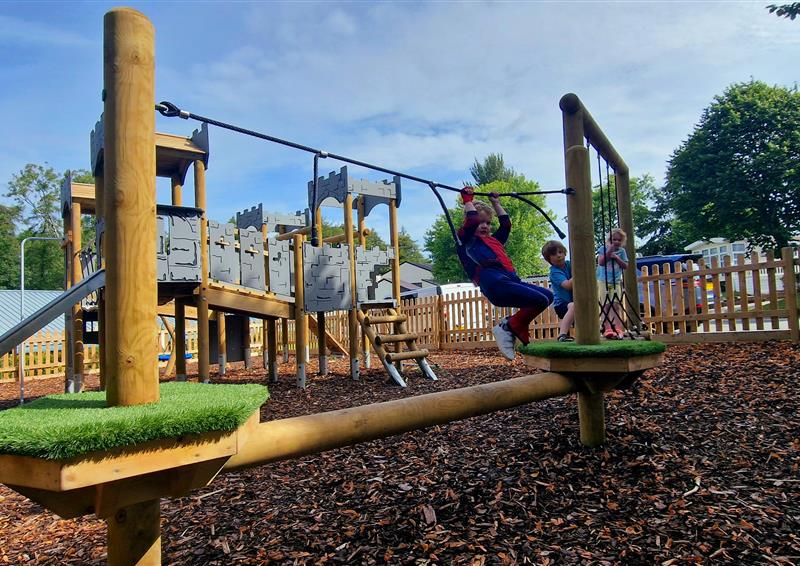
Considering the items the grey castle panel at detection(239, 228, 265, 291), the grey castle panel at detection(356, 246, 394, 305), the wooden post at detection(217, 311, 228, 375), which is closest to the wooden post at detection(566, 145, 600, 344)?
the grey castle panel at detection(239, 228, 265, 291)

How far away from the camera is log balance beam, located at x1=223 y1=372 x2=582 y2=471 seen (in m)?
1.63

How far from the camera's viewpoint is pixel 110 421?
1.22 m

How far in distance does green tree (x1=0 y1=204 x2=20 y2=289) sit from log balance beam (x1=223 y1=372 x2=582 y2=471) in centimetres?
4722

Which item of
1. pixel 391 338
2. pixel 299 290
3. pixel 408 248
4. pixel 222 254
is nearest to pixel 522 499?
pixel 391 338

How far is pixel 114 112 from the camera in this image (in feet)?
5.11

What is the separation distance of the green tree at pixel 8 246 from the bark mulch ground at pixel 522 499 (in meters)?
44.9

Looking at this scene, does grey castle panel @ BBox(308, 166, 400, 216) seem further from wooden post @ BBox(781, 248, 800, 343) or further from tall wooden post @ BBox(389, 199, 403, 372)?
wooden post @ BBox(781, 248, 800, 343)

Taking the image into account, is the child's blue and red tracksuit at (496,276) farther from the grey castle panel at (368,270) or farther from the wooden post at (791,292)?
the wooden post at (791,292)

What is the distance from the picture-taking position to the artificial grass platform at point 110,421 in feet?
3.75

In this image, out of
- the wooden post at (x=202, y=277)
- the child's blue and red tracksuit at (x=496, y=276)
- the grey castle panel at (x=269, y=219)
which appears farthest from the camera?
the grey castle panel at (x=269, y=219)

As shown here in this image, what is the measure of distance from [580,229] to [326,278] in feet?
16.3

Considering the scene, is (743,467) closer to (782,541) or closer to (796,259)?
(782,541)

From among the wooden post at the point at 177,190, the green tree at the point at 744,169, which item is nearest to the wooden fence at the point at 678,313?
the wooden post at the point at 177,190

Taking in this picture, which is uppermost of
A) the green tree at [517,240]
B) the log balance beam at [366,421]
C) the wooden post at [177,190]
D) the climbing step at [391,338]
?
the green tree at [517,240]
